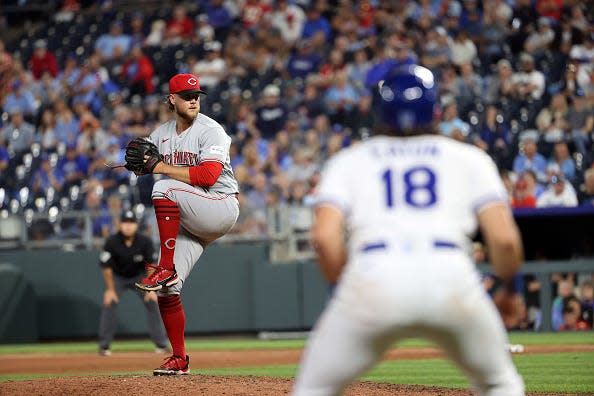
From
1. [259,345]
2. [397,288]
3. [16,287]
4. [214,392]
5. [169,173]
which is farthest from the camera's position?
[16,287]

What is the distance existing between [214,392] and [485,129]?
9375mm

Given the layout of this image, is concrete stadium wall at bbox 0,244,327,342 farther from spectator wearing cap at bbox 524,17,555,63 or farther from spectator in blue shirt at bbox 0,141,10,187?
spectator wearing cap at bbox 524,17,555,63

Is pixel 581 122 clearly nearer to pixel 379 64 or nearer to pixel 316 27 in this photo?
pixel 379 64

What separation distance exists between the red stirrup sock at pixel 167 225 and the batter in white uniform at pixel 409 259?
345 centimetres

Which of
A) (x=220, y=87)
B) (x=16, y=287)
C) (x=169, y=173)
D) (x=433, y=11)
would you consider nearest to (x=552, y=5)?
(x=433, y=11)

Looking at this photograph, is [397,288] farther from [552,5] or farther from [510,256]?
[552,5]

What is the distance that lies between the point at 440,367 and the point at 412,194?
706cm

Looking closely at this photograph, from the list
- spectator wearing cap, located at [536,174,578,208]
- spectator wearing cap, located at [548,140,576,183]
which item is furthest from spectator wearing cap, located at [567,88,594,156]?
spectator wearing cap, located at [536,174,578,208]

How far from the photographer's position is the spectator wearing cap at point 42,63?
19.1 metres

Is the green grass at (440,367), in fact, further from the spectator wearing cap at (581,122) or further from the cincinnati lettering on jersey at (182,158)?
the spectator wearing cap at (581,122)

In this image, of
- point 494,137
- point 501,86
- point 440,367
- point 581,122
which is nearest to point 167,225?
point 440,367

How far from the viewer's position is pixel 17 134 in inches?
686

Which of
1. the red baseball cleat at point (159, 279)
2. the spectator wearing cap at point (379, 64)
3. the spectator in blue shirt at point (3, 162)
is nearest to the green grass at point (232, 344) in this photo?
the spectator in blue shirt at point (3, 162)

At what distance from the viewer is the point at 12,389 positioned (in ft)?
22.9
